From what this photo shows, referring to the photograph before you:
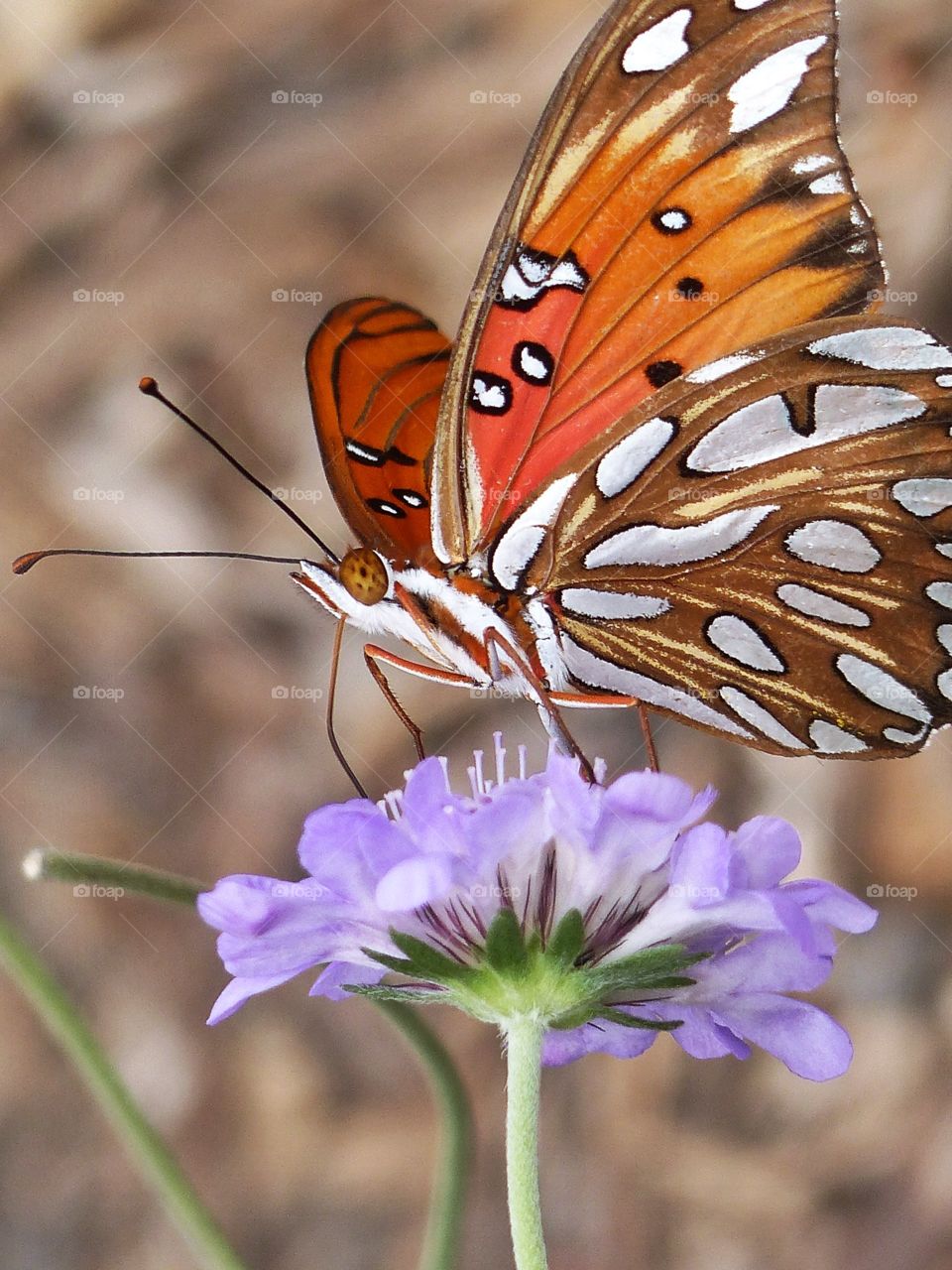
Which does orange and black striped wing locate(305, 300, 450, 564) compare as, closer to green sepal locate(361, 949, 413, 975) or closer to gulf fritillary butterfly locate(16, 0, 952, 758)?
gulf fritillary butterfly locate(16, 0, 952, 758)

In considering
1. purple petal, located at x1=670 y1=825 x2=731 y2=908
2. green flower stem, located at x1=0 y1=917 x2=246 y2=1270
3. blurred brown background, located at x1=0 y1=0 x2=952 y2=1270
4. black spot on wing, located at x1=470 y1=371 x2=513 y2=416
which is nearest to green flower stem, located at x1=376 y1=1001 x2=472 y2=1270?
green flower stem, located at x1=0 y1=917 x2=246 y2=1270

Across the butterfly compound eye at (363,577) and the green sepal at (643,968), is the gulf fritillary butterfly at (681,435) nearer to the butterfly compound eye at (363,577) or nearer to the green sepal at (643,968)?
the butterfly compound eye at (363,577)

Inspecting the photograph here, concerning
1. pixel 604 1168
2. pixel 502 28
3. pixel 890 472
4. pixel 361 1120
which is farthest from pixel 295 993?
pixel 502 28

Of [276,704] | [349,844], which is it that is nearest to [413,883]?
[349,844]

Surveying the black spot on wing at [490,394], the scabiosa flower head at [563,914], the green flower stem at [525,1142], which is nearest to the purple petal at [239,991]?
the scabiosa flower head at [563,914]

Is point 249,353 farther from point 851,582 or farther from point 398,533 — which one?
point 851,582

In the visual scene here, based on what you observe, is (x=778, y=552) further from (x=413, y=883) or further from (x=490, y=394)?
(x=413, y=883)
